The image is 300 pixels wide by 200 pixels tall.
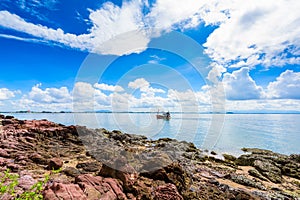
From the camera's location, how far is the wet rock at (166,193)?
8141 millimetres

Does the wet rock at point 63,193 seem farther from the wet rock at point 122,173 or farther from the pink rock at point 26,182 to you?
the wet rock at point 122,173

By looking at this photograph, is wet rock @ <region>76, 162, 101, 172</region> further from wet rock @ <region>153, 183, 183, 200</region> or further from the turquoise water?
the turquoise water

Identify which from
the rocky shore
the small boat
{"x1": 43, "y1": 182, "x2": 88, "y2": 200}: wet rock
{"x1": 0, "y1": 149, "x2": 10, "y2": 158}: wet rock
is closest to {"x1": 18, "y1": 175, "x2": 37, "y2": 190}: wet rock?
the rocky shore

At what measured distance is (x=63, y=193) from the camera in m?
6.12

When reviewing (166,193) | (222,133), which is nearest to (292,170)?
(166,193)

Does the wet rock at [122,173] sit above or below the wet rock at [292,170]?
above

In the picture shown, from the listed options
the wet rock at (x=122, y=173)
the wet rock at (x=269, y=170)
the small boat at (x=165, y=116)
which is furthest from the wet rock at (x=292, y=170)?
the small boat at (x=165, y=116)

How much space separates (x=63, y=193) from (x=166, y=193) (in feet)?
13.7

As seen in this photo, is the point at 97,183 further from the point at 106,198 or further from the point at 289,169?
the point at 289,169

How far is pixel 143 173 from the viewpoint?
9672mm

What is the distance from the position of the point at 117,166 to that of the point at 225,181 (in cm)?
971

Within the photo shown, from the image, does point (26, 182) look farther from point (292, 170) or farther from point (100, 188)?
point (292, 170)

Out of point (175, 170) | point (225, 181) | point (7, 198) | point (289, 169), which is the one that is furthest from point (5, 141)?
point (289, 169)

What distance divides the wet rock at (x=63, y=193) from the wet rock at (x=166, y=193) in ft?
10.3
